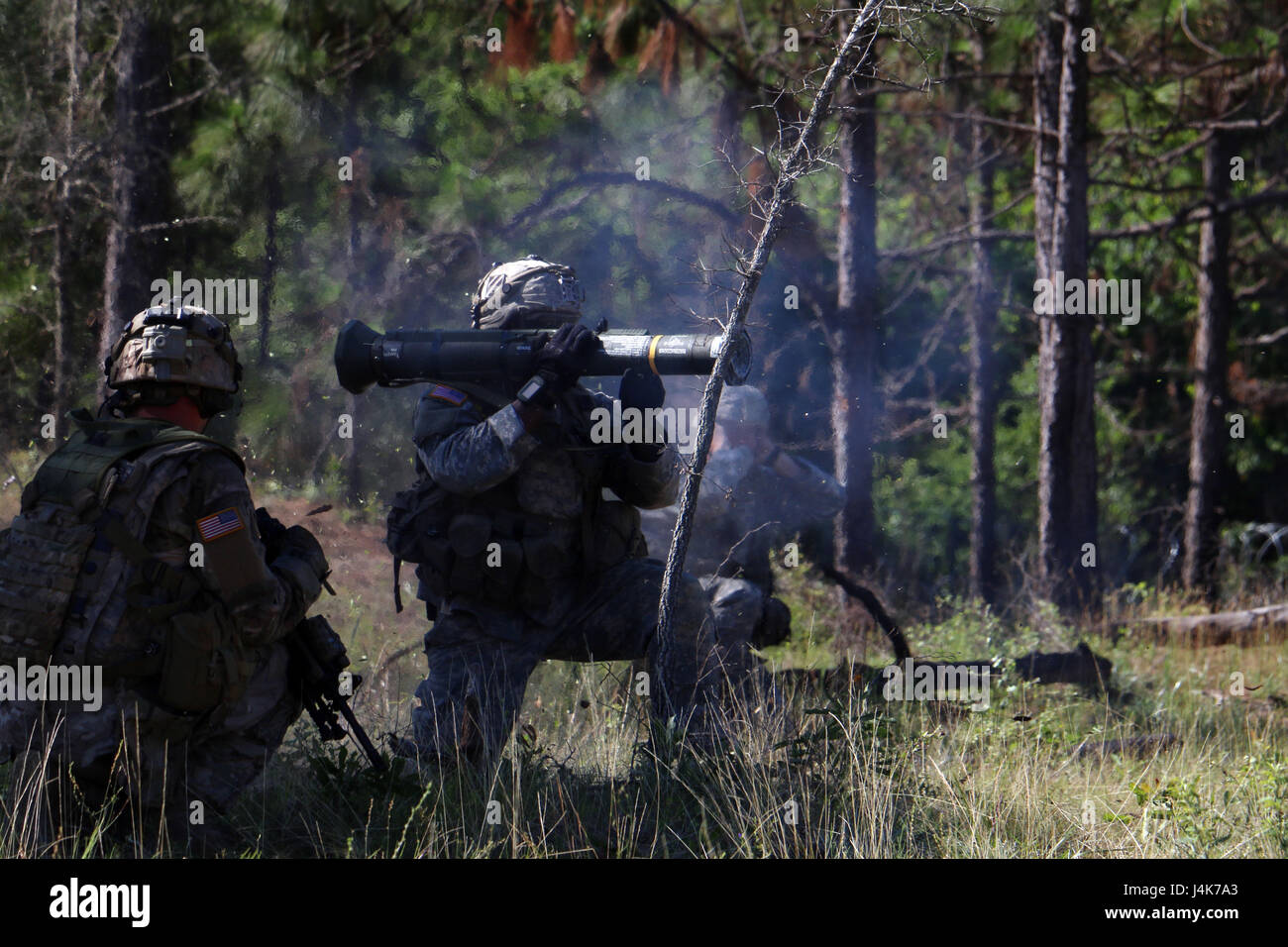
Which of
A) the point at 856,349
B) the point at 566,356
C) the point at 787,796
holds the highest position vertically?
the point at 856,349

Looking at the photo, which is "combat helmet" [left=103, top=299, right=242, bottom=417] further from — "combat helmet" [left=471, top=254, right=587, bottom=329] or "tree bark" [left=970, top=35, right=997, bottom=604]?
"tree bark" [left=970, top=35, right=997, bottom=604]

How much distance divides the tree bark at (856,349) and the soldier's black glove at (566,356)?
18.0 ft

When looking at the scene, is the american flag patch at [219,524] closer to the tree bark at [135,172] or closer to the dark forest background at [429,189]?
the dark forest background at [429,189]

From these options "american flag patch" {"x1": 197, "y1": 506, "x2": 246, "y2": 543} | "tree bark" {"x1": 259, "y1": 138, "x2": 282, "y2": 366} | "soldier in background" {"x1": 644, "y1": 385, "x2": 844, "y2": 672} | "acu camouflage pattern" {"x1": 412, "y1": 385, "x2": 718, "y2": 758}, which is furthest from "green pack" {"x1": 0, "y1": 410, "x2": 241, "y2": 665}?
"tree bark" {"x1": 259, "y1": 138, "x2": 282, "y2": 366}

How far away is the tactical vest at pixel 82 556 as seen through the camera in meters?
3.29

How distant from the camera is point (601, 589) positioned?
464cm

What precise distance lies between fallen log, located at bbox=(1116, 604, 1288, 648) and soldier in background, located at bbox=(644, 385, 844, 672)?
3113 mm

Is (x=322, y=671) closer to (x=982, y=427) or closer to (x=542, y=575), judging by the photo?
(x=542, y=575)

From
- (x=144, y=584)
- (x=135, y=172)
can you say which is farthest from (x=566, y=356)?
(x=135, y=172)

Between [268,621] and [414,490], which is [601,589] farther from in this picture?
[268,621]

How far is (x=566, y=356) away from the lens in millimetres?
4133

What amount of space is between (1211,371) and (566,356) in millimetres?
10820

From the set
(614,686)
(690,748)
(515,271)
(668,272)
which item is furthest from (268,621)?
(668,272)

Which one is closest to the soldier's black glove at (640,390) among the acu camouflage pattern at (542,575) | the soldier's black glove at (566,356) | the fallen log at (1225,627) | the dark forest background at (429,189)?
the soldier's black glove at (566,356)
